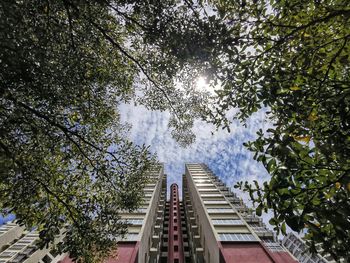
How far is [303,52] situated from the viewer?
5363mm

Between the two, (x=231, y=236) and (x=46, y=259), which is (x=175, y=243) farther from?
(x=46, y=259)

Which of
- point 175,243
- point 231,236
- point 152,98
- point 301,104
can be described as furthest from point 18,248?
point 301,104

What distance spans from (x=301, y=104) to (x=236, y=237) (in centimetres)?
2876

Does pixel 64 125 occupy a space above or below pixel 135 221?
below

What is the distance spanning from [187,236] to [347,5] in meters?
58.9

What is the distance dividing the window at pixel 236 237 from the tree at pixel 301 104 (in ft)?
85.1

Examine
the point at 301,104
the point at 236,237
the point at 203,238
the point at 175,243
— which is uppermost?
the point at 203,238

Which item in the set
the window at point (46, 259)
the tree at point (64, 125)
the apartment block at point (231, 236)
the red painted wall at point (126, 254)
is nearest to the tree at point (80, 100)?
the tree at point (64, 125)

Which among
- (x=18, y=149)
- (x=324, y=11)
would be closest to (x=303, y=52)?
(x=324, y=11)

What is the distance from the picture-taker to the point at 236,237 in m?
29.1

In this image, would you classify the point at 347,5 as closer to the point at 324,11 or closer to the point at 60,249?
the point at 324,11

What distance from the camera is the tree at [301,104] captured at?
11.0 feet

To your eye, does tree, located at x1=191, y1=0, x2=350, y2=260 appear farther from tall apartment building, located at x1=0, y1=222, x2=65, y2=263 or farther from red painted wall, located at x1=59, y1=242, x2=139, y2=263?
tall apartment building, located at x1=0, y1=222, x2=65, y2=263

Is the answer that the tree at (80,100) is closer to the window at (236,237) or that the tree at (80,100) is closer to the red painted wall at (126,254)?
the red painted wall at (126,254)
